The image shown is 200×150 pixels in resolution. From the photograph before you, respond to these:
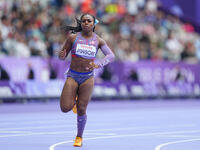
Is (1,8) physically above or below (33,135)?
above

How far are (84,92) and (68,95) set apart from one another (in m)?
0.36

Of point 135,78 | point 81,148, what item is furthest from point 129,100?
point 81,148

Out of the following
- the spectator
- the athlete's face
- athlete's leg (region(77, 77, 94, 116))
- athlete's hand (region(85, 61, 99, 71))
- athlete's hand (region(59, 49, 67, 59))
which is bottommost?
the spectator

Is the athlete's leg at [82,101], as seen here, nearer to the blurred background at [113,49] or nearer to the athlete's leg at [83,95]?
the athlete's leg at [83,95]

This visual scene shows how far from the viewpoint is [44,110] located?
20.0 meters

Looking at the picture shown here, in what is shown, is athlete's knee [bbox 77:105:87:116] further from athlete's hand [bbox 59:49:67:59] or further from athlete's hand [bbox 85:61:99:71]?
athlete's hand [bbox 59:49:67:59]

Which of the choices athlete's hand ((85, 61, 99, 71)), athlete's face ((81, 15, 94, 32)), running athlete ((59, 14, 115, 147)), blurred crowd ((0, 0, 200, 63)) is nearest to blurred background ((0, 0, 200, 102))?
blurred crowd ((0, 0, 200, 63))

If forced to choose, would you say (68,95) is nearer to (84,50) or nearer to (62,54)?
(62,54)

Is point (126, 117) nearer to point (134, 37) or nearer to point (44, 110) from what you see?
point (44, 110)

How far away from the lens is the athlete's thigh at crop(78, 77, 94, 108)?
1005cm

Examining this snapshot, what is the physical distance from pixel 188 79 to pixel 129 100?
3904 millimetres

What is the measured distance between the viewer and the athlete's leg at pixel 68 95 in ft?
32.2

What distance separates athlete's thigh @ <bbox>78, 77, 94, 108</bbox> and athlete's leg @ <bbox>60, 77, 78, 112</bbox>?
0.37ft

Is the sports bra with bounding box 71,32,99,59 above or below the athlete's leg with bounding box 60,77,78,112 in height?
above
